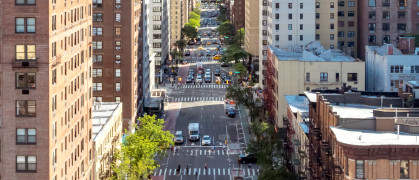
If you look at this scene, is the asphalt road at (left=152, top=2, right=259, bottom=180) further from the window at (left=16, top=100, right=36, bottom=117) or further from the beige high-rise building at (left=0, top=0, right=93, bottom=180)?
the window at (left=16, top=100, right=36, bottom=117)

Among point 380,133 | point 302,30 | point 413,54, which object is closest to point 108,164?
point 380,133

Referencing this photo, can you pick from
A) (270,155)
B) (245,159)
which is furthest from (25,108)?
(245,159)

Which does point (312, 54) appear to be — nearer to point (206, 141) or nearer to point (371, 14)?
point (206, 141)

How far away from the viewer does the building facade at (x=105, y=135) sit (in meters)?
110

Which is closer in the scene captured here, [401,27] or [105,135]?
[105,135]

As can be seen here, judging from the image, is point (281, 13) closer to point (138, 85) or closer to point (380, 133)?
point (138, 85)

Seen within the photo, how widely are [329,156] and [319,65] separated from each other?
2563 inches

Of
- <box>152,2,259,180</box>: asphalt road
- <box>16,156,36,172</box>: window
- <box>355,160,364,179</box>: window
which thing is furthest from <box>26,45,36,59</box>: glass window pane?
<box>152,2,259,180</box>: asphalt road

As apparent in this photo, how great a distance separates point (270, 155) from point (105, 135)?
948 inches

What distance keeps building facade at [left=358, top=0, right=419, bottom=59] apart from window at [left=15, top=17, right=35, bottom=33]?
129974 mm

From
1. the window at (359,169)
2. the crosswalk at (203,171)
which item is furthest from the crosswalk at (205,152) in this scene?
the window at (359,169)

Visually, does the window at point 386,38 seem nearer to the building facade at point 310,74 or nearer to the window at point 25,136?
the building facade at point 310,74

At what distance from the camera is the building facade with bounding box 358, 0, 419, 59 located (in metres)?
194

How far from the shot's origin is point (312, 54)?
159000 mm
